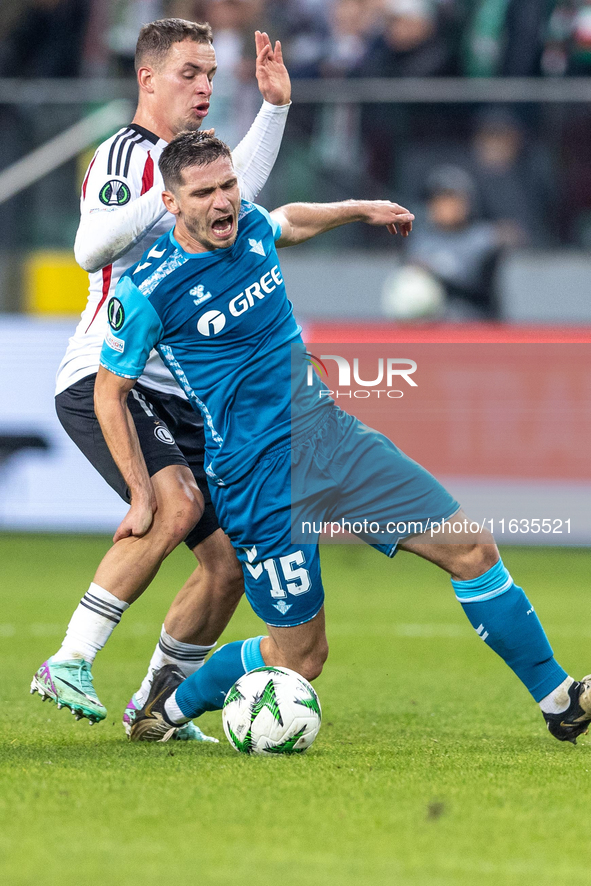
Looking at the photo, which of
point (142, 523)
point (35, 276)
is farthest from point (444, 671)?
point (35, 276)

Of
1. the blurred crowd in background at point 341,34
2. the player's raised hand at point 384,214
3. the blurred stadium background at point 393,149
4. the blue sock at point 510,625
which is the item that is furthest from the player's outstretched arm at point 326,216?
the blurred crowd in background at point 341,34

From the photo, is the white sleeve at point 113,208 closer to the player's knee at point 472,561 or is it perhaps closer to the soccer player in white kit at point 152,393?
the soccer player in white kit at point 152,393

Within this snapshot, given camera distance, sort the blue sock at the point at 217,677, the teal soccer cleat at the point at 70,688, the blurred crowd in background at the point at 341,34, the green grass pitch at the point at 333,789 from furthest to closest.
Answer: the blurred crowd in background at the point at 341,34 → the blue sock at the point at 217,677 → the teal soccer cleat at the point at 70,688 → the green grass pitch at the point at 333,789

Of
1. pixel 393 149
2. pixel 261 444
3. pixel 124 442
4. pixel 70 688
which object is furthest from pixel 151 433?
pixel 393 149

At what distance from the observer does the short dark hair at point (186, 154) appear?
3.95 m

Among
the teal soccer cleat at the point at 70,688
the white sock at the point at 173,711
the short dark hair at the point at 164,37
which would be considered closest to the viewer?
the teal soccer cleat at the point at 70,688

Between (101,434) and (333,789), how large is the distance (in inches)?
60.6

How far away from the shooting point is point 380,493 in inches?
164

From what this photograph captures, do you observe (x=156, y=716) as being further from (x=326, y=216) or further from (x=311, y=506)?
(x=326, y=216)

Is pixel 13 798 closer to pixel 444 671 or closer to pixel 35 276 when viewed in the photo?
pixel 444 671

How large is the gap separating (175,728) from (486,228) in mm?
7111

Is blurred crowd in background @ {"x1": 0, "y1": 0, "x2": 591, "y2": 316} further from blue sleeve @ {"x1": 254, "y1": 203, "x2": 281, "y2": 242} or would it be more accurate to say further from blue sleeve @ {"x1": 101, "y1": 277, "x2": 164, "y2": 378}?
blue sleeve @ {"x1": 101, "y1": 277, "x2": 164, "y2": 378}

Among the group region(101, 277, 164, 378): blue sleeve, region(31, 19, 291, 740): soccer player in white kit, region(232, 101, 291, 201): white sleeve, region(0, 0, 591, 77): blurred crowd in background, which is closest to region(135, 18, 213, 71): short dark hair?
region(31, 19, 291, 740): soccer player in white kit

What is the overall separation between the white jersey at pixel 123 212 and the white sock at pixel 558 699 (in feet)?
5.35
